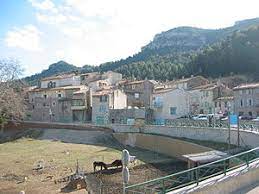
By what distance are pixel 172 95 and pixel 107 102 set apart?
12247 millimetres

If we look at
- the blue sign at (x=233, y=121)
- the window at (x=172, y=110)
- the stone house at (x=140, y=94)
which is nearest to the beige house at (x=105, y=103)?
the stone house at (x=140, y=94)

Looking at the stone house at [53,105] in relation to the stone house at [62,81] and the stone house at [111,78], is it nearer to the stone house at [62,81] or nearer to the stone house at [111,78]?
the stone house at [62,81]

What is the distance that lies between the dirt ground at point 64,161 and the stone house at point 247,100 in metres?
29.2

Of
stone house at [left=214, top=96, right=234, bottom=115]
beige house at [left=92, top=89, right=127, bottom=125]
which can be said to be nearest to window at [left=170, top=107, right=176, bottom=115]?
beige house at [left=92, top=89, right=127, bottom=125]

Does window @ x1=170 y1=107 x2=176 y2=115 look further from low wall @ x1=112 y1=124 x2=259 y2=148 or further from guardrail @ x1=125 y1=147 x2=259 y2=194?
guardrail @ x1=125 y1=147 x2=259 y2=194

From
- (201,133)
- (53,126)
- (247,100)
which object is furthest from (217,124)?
(53,126)

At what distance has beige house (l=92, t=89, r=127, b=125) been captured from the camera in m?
76.9

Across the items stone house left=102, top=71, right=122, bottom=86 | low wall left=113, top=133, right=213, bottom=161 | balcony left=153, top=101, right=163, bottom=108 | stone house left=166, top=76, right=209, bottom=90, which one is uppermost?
stone house left=102, top=71, right=122, bottom=86

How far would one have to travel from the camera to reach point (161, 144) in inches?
2042

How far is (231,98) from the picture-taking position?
3226 inches

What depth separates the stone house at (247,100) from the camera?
77.0m

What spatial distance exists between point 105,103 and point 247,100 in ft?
87.0

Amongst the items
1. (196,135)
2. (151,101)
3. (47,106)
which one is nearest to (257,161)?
(196,135)

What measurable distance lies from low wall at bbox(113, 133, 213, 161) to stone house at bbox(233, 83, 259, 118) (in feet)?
88.4
